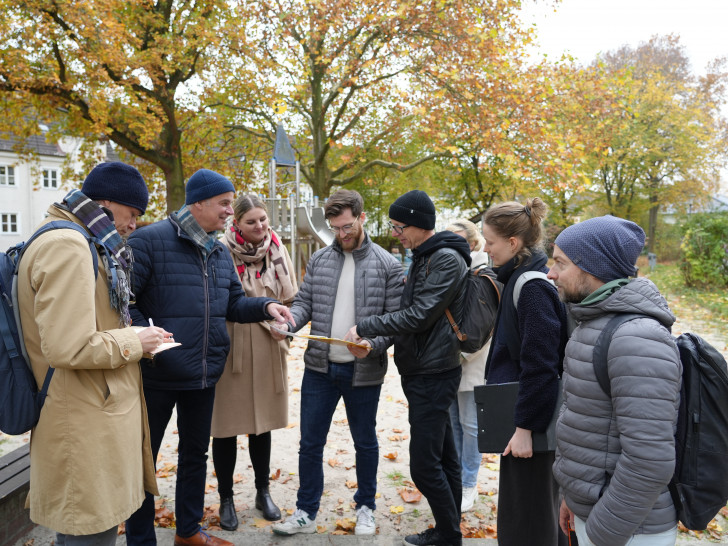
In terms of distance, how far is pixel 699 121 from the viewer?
28672 mm

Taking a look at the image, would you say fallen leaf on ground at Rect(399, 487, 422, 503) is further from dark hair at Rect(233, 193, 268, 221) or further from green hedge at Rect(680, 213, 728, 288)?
green hedge at Rect(680, 213, 728, 288)

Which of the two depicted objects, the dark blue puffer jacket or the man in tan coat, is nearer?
the man in tan coat

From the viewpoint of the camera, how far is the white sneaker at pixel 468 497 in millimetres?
3916

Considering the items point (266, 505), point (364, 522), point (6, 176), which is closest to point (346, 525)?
point (364, 522)

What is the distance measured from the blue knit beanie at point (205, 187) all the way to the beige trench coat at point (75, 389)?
940mm

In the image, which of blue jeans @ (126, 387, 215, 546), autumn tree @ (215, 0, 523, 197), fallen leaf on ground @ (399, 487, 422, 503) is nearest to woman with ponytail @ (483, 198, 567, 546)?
fallen leaf on ground @ (399, 487, 422, 503)

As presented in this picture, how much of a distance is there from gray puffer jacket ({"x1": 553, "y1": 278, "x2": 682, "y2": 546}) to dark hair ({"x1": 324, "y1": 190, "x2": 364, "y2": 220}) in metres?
1.80

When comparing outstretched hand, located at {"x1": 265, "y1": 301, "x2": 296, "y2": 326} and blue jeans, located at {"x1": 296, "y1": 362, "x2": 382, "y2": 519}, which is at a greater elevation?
outstretched hand, located at {"x1": 265, "y1": 301, "x2": 296, "y2": 326}

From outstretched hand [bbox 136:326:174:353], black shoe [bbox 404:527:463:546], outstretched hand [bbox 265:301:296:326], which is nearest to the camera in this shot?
outstretched hand [bbox 136:326:174:353]

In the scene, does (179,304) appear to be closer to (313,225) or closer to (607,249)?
(607,249)

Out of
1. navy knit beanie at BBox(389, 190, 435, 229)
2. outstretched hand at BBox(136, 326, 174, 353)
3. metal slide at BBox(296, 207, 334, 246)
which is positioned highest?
metal slide at BBox(296, 207, 334, 246)

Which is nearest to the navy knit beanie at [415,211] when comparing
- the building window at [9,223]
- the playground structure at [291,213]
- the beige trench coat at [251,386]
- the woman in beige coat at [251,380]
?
the woman in beige coat at [251,380]

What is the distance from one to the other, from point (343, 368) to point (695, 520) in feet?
6.83

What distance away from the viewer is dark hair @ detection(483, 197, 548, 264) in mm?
2740
